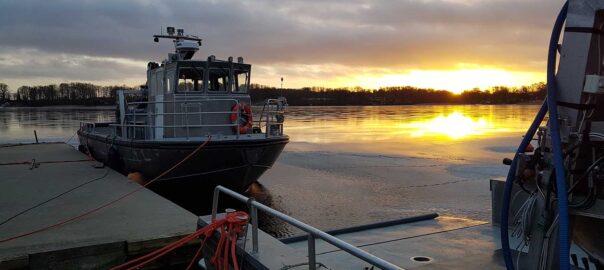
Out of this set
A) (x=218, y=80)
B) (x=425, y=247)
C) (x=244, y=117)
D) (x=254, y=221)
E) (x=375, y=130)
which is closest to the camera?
(x=254, y=221)

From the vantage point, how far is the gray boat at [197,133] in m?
10.1

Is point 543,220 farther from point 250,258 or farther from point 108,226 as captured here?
point 108,226

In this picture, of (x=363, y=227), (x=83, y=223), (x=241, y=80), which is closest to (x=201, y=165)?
(x=241, y=80)

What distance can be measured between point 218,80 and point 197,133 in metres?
1.48

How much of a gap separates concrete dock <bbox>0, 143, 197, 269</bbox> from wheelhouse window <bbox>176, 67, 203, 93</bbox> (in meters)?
2.53

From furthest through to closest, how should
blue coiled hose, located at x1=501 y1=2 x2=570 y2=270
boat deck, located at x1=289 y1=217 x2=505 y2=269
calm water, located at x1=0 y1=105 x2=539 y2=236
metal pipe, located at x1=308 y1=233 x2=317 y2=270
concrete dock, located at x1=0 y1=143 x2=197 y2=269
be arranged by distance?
calm water, located at x1=0 y1=105 x2=539 y2=236 → concrete dock, located at x1=0 y1=143 x2=197 y2=269 → boat deck, located at x1=289 y1=217 x2=505 y2=269 → metal pipe, located at x1=308 y1=233 x2=317 y2=270 → blue coiled hose, located at x1=501 y1=2 x2=570 y2=270

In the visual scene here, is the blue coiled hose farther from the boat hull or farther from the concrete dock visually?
the boat hull

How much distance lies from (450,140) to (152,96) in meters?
17.4

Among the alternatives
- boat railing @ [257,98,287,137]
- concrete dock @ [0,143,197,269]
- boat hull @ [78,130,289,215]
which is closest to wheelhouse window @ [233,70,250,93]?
boat railing @ [257,98,287,137]

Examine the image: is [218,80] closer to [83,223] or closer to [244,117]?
[244,117]

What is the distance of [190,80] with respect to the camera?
38.5ft

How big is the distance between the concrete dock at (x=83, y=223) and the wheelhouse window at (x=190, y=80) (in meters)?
2.53

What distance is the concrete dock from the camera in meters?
5.40

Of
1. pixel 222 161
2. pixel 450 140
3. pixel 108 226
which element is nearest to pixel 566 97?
pixel 108 226
